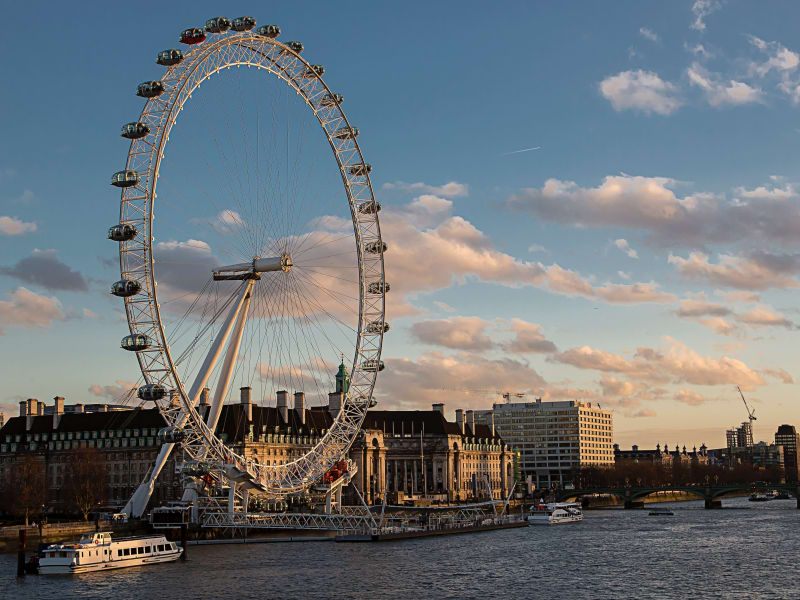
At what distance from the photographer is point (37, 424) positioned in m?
146

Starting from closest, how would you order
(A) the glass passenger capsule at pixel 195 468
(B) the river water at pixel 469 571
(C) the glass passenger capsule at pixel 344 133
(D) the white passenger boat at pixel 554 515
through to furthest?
(B) the river water at pixel 469 571 → (A) the glass passenger capsule at pixel 195 468 → (C) the glass passenger capsule at pixel 344 133 → (D) the white passenger boat at pixel 554 515

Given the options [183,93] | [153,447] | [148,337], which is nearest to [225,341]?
[148,337]

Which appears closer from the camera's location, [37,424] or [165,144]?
[165,144]

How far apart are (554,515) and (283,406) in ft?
140

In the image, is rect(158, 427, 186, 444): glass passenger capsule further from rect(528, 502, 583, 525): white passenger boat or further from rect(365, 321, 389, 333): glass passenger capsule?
rect(528, 502, 583, 525): white passenger boat

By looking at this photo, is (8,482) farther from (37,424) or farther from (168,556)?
(168,556)

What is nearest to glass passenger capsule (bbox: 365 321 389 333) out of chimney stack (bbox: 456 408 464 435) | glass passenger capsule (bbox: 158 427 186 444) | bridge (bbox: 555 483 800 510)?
glass passenger capsule (bbox: 158 427 186 444)

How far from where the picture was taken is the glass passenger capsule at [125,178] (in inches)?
2758

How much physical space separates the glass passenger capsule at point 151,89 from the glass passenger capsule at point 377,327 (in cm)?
3062

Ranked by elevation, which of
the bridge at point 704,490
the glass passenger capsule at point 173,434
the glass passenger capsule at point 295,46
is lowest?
the bridge at point 704,490

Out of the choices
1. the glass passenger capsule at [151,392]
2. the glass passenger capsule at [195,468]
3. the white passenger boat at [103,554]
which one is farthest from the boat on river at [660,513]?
the glass passenger capsule at [151,392]

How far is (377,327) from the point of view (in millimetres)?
92875

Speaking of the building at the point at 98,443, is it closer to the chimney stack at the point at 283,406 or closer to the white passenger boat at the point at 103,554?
the chimney stack at the point at 283,406

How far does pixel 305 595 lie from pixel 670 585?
2163 cm
